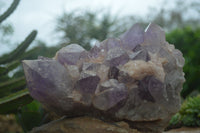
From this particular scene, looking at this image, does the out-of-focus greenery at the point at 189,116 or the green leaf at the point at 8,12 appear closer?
the green leaf at the point at 8,12

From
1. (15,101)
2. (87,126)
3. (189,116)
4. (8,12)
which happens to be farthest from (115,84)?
(189,116)

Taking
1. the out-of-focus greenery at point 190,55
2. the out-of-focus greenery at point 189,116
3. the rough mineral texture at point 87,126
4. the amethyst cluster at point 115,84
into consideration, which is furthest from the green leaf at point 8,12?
the out-of-focus greenery at point 190,55

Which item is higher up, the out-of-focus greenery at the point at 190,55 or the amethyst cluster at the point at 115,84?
the amethyst cluster at the point at 115,84

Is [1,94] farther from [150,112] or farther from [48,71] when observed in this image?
[150,112]

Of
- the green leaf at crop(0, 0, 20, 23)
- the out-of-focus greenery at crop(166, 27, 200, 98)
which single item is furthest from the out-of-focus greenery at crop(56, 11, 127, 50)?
the green leaf at crop(0, 0, 20, 23)

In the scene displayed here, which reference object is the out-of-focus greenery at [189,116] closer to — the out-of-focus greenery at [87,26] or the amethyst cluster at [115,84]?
the amethyst cluster at [115,84]

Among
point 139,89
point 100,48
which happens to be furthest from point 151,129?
point 100,48

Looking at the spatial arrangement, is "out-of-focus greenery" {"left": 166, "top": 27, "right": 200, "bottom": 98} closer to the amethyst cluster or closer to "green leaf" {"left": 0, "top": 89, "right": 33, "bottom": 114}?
the amethyst cluster
